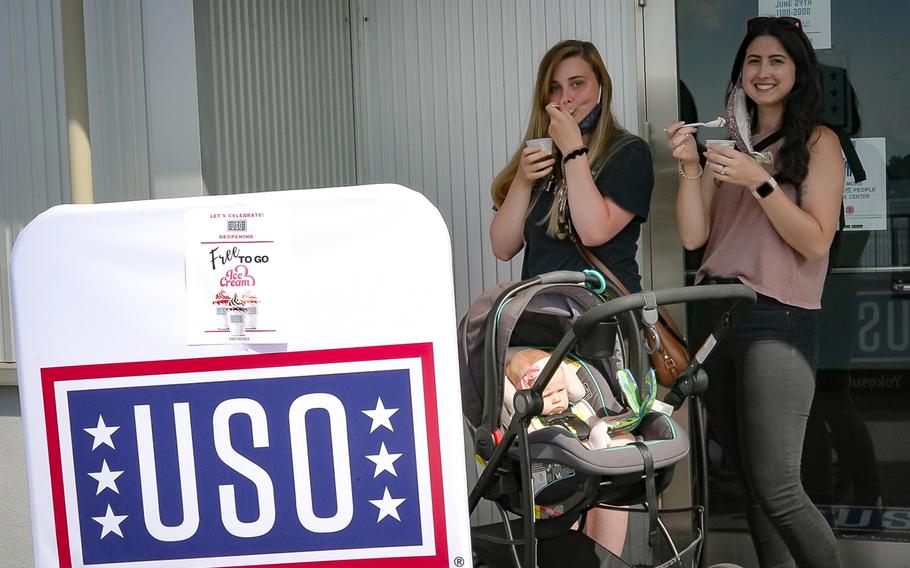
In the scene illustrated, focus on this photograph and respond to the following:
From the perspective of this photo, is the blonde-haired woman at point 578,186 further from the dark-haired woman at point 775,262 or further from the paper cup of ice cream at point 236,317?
the paper cup of ice cream at point 236,317

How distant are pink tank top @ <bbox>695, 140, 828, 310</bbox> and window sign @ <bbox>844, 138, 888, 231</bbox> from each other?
634 millimetres

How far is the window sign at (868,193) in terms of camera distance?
147 inches

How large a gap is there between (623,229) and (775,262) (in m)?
0.54

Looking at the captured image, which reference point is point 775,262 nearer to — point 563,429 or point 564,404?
point 564,404

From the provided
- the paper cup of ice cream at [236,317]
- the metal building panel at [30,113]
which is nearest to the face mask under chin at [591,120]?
the paper cup of ice cream at [236,317]

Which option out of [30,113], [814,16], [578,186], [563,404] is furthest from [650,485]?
[30,113]

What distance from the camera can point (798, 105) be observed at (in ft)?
10.5

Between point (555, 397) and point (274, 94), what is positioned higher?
point (274, 94)

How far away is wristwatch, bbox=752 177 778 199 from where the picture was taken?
302cm

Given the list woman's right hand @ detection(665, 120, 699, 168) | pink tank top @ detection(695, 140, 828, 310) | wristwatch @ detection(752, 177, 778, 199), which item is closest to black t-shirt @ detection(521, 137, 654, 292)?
woman's right hand @ detection(665, 120, 699, 168)

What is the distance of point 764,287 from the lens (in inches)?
124

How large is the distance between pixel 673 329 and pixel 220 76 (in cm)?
197

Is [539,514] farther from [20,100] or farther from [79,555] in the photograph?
[20,100]

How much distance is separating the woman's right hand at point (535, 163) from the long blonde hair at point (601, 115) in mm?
130
